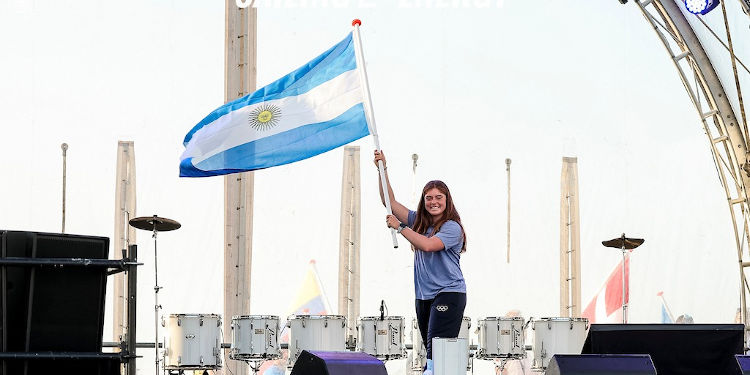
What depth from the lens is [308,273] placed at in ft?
39.0

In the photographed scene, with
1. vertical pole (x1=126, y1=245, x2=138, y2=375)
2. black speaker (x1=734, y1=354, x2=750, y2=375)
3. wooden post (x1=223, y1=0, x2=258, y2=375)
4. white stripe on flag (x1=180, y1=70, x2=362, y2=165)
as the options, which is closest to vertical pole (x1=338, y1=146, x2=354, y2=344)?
wooden post (x1=223, y1=0, x2=258, y2=375)

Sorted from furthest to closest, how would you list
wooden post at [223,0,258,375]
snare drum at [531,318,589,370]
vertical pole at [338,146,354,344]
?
vertical pole at [338,146,354,344] < wooden post at [223,0,258,375] < snare drum at [531,318,589,370]

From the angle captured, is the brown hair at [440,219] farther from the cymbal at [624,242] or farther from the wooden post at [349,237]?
the wooden post at [349,237]

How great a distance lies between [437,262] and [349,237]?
21.0ft

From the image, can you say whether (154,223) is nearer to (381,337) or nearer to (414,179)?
(381,337)

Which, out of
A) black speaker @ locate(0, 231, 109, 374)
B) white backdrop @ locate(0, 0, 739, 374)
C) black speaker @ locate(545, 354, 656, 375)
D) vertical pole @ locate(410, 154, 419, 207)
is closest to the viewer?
black speaker @ locate(545, 354, 656, 375)

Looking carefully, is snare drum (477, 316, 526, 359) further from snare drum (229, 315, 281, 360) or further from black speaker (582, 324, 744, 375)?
black speaker (582, 324, 744, 375)

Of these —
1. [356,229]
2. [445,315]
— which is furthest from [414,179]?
[445,315]

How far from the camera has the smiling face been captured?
574 cm

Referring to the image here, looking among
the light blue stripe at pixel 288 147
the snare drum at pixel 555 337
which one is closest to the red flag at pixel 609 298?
the snare drum at pixel 555 337

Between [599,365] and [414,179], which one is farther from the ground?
[414,179]

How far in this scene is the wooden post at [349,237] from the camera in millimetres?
11844

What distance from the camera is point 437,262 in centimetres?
565

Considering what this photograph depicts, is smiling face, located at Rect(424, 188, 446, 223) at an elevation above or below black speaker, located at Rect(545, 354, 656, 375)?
above
